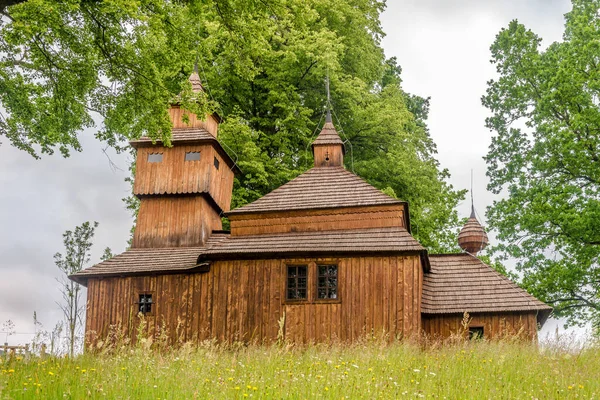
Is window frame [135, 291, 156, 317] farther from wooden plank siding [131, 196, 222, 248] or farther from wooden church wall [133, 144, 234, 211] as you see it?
wooden church wall [133, 144, 234, 211]

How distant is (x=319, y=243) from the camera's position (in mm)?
19828

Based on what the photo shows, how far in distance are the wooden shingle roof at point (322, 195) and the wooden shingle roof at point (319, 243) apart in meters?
0.87

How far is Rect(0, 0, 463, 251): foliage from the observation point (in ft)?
47.9

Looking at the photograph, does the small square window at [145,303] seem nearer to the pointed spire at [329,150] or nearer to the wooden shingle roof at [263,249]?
the wooden shingle roof at [263,249]

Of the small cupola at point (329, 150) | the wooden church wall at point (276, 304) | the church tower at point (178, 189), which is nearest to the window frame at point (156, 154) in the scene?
the church tower at point (178, 189)

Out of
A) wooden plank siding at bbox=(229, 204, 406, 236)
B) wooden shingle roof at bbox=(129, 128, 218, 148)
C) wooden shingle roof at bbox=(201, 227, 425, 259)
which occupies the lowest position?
wooden shingle roof at bbox=(201, 227, 425, 259)

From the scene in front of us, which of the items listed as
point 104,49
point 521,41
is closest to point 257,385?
point 104,49

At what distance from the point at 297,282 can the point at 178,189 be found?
6.30m

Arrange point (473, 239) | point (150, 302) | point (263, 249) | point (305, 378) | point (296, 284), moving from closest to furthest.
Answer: point (305, 378)
point (296, 284)
point (263, 249)
point (150, 302)
point (473, 239)

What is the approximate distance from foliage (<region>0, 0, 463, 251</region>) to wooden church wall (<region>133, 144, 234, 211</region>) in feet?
6.30

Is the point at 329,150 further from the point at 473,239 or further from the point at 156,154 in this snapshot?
the point at 156,154

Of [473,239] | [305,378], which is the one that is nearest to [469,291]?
[473,239]

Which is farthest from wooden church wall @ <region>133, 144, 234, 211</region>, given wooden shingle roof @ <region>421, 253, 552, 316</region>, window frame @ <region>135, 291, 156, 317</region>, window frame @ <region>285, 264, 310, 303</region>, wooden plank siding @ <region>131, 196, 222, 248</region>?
wooden shingle roof @ <region>421, 253, 552, 316</region>

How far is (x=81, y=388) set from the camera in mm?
8172
